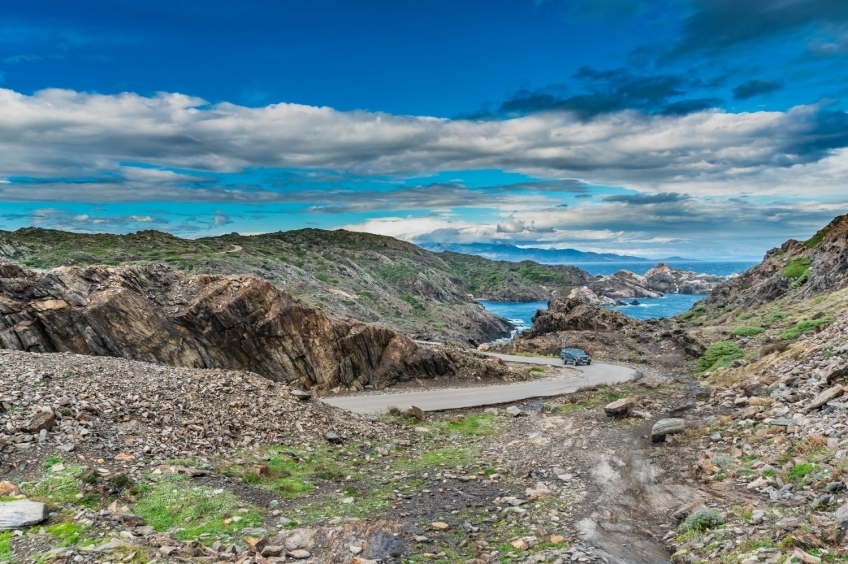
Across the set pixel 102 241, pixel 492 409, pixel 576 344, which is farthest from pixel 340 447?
pixel 102 241

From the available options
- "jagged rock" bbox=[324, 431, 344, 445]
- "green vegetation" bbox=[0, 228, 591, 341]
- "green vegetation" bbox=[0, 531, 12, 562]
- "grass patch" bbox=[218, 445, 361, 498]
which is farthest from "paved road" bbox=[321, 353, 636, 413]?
"green vegetation" bbox=[0, 228, 591, 341]

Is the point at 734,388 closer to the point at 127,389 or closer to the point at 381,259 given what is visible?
the point at 127,389

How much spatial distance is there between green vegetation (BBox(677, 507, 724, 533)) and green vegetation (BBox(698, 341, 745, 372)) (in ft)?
95.7

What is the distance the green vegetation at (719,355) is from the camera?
123 ft

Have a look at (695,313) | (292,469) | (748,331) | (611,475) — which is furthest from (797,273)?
(292,469)

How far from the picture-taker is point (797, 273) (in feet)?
212

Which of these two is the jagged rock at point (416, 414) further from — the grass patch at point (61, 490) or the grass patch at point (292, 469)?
the grass patch at point (61, 490)

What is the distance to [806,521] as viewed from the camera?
32.1 ft

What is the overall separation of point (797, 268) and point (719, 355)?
37.3 metres

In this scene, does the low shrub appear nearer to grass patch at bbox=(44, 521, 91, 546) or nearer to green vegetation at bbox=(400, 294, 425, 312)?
grass patch at bbox=(44, 521, 91, 546)

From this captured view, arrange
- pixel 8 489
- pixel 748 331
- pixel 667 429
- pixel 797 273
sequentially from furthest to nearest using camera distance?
pixel 797 273
pixel 748 331
pixel 667 429
pixel 8 489

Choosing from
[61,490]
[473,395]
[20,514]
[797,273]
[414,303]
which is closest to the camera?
[20,514]

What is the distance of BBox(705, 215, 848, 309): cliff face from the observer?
53.3 m

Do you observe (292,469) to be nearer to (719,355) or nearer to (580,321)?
(719,355)
